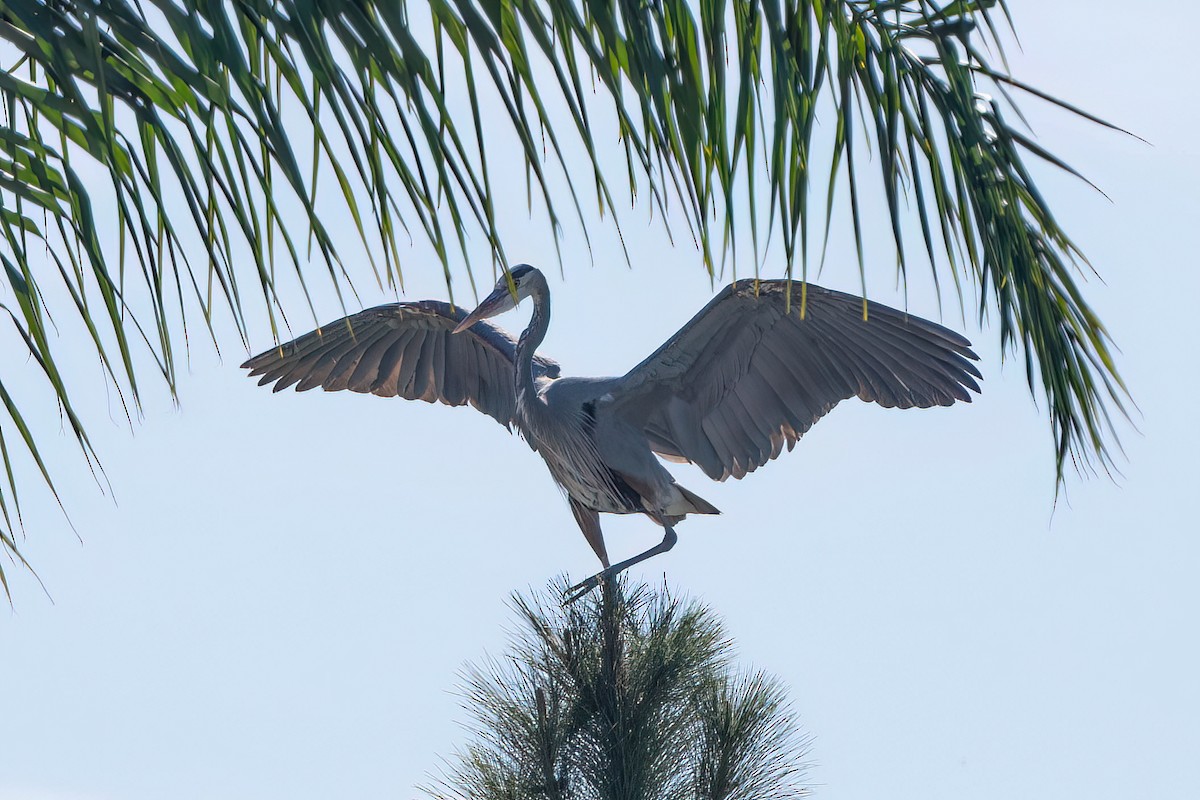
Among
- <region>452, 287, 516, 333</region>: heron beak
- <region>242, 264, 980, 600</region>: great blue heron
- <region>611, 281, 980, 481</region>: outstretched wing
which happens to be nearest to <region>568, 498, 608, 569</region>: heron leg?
<region>242, 264, 980, 600</region>: great blue heron

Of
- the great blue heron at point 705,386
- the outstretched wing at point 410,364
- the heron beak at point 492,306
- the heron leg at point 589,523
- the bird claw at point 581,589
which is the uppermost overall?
the outstretched wing at point 410,364

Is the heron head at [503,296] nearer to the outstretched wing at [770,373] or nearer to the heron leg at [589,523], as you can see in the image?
the outstretched wing at [770,373]

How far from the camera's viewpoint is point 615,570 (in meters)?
4.52

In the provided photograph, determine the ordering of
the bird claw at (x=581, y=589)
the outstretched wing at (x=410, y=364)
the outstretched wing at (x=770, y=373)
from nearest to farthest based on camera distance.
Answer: the bird claw at (x=581, y=589)
the outstretched wing at (x=770, y=373)
the outstretched wing at (x=410, y=364)

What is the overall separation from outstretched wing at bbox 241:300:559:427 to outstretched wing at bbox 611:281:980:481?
856 millimetres

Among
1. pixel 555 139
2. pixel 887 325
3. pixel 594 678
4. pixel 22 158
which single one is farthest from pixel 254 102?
pixel 887 325

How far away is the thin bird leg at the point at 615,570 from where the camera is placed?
13.8 ft

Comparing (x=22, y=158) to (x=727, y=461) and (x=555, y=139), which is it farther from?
(x=727, y=461)

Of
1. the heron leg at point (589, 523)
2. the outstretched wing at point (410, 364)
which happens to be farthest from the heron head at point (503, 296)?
the heron leg at point (589, 523)

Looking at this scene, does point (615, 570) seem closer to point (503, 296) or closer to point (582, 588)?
point (582, 588)

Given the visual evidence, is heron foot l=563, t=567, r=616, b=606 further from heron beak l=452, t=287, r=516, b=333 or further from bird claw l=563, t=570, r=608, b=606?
heron beak l=452, t=287, r=516, b=333

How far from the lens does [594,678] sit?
4.16 meters

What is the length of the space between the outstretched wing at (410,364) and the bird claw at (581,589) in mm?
1533

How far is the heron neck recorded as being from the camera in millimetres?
5262
